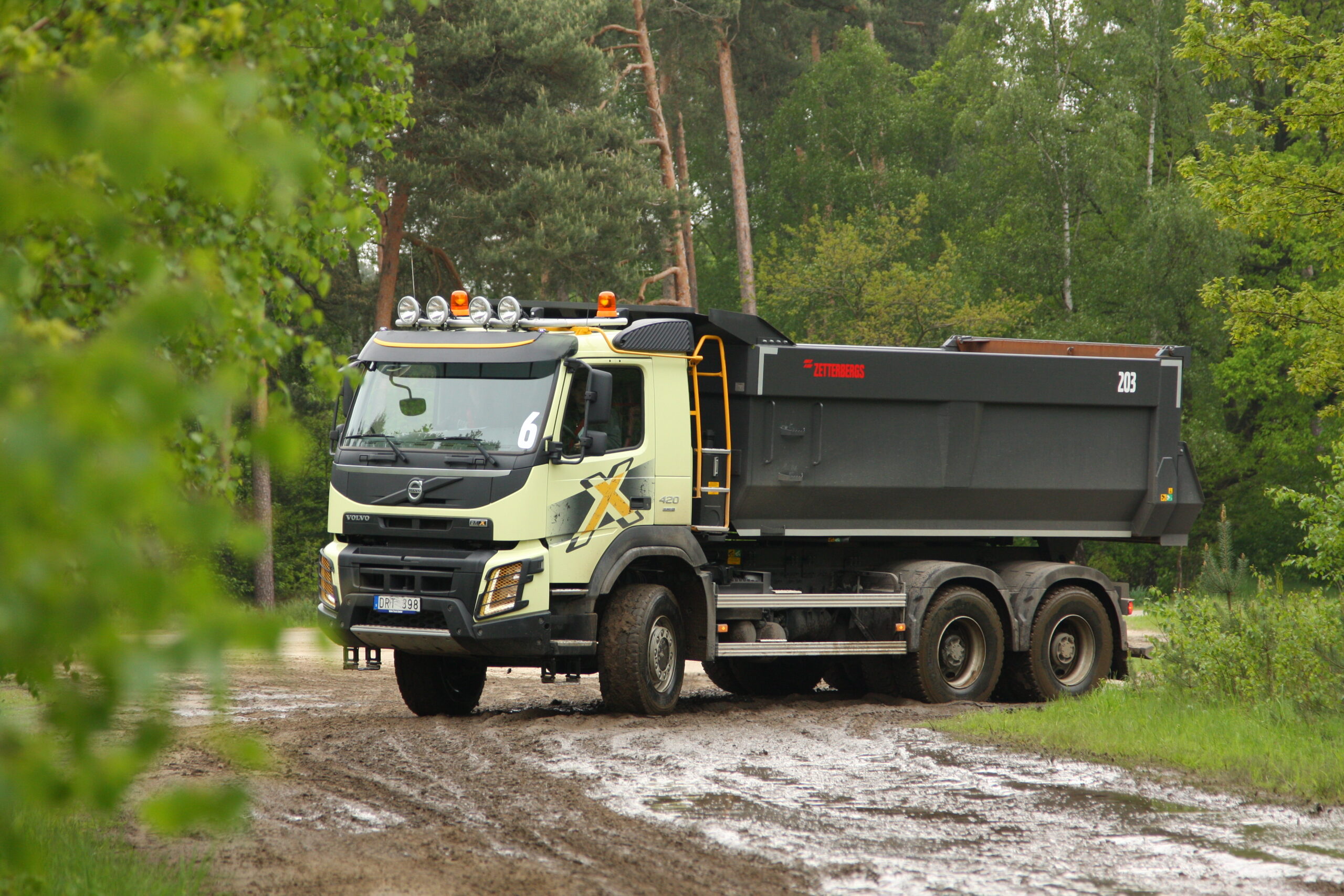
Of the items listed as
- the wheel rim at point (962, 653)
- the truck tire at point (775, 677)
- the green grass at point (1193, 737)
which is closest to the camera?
the green grass at point (1193, 737)

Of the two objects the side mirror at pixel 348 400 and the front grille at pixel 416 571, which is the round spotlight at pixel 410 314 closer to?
the side mirror at pixel 348 400

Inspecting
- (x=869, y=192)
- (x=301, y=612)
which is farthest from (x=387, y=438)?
(x=869, y=192)

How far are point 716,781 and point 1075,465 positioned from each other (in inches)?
248

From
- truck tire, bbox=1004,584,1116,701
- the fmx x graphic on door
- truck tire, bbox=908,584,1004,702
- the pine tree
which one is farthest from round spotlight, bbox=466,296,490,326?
the pine tree

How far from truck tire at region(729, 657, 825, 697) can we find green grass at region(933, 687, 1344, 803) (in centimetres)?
255

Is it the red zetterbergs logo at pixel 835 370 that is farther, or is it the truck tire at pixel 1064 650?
the truck tire at pixel 1064 650

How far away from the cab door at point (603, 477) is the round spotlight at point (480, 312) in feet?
3.33

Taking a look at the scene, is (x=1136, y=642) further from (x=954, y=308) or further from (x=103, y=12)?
(x=954, y=308)

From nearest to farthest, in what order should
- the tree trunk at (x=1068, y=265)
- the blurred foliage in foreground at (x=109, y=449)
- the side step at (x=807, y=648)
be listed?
the blurred foliage in foreground at (x=109, y=449), the side step at (x=807, y=648), the tree trunk at (x=1068, y=265)

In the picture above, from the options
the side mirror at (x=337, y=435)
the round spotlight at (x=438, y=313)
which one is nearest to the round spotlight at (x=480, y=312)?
the round spotlight at (x=438, y=313)

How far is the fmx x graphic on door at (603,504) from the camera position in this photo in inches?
412

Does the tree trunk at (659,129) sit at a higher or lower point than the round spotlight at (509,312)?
higher

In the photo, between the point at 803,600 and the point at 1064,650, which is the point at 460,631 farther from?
the point at 1064,650

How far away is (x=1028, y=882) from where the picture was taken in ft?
19.7
